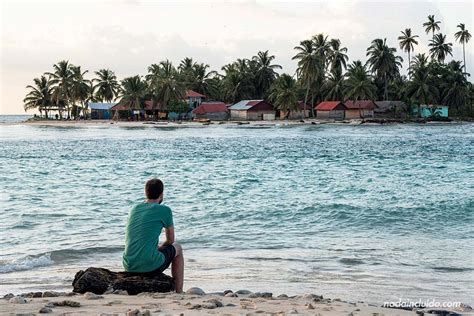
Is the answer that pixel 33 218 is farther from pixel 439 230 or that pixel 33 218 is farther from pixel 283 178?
pixel 283 178

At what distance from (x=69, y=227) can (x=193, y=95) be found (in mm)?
80435

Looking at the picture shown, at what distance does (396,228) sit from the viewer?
13.7 m

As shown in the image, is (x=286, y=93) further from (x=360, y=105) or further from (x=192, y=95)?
(x=192, y=95)

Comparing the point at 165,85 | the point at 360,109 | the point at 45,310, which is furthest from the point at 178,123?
the point at 45,310

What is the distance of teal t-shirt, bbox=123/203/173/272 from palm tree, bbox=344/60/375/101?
A: 7946 cm

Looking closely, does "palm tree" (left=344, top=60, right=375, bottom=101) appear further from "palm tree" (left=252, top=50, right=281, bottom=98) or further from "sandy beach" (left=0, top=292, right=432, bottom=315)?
"sandy beach" (left=0, top=292, right=432, bottom=315)

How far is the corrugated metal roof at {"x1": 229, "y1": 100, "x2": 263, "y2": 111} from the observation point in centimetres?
9019

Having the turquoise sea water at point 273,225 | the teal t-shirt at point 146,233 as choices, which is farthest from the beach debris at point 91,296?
the turquoise sea water at point 273,225

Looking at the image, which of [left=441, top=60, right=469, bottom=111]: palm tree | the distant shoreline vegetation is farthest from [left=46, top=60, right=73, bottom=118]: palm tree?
[left=441, top=60, right=469, bottom=111]: palm tree

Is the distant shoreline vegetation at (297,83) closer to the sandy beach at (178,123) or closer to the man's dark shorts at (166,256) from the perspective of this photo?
the sandy beach at (178,123)

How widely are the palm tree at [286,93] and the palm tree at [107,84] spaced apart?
25.5m

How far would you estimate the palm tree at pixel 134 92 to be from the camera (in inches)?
3553

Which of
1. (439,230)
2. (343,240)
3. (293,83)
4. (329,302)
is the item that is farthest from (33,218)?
(293,83)

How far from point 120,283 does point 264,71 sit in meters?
92.5
